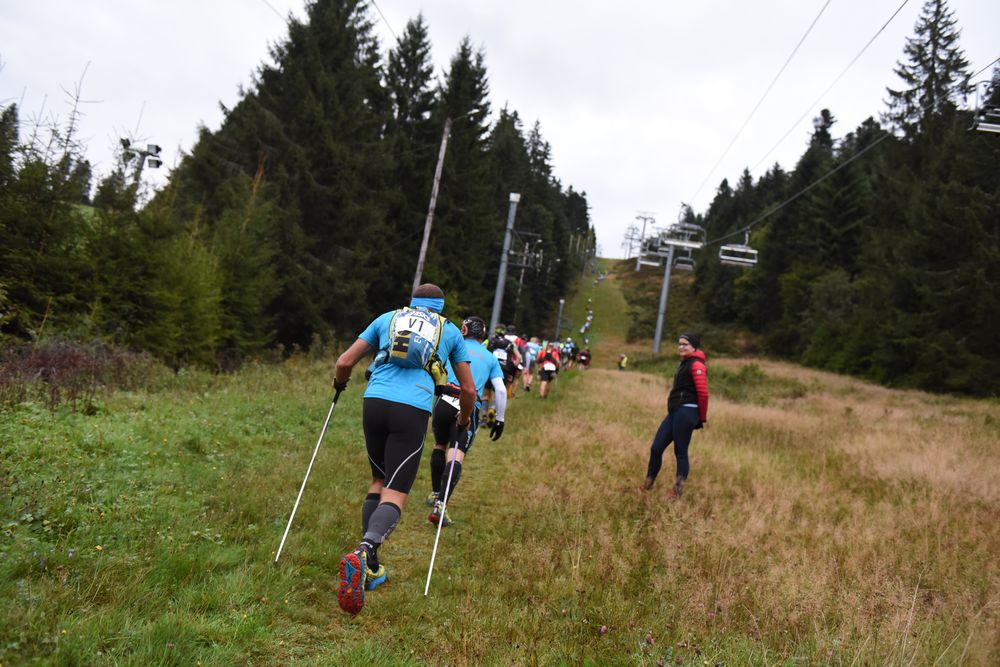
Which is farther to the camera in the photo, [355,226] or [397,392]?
[355,226]

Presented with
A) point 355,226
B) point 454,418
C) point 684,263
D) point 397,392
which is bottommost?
point 454,418

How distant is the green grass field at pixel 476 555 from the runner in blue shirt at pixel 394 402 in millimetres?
635

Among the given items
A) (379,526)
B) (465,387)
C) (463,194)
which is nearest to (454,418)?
(465,387)

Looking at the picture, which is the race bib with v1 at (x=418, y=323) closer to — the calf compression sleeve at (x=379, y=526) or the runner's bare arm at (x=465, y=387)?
the runner's bare arm at (x=465, y=387)

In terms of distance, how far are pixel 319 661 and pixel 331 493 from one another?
2991 mm

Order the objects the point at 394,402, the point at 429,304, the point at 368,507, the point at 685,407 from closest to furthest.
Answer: the point at 394,402
the point at 368,507
the point at 429,304
the point at 685,407

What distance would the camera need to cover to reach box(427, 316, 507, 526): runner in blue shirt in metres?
5.86

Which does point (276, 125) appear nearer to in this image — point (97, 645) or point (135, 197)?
point (135, 197)

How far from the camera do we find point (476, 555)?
506 centimetres

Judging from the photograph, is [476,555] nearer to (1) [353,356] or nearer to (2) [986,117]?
(1) [353,356]

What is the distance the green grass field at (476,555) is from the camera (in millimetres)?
3182

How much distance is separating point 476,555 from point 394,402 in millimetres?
1943

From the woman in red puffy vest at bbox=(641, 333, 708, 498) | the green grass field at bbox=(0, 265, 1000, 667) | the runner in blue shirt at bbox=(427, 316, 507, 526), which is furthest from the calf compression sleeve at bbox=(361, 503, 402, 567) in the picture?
the woman in red puffy vest at bbox=(641, 333, 708, 498)

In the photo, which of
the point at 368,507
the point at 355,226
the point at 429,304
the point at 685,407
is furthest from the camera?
the point at 355,226
